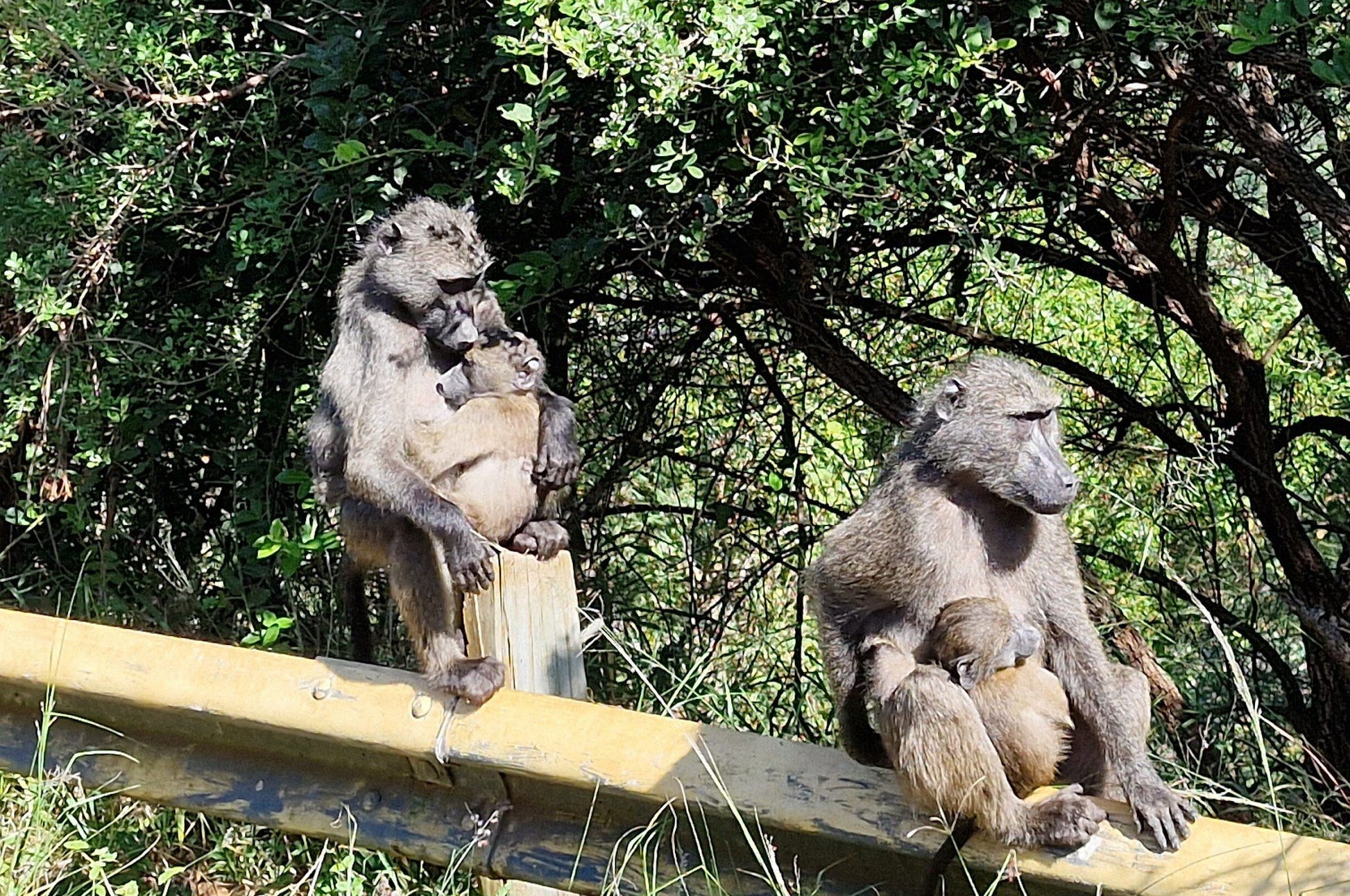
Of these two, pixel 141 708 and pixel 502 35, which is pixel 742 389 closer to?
pixel 502 35

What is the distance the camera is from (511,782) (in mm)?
2992

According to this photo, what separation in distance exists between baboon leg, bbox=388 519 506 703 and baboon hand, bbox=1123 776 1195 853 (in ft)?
4.46

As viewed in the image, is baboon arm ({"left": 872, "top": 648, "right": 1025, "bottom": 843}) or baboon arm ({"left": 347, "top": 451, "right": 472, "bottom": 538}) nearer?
baboon arm ({"left": 872, "top": 648, "right": 1025, "bottom": 843})

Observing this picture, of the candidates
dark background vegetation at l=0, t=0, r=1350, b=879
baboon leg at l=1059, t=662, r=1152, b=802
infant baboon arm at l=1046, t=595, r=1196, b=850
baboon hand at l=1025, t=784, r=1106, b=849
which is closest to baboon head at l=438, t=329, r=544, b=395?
dark background vegetation at l=0, t=0, r=1350, b=879

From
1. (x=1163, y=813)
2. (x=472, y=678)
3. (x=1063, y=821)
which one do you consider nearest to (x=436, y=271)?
(x=472, y=678)

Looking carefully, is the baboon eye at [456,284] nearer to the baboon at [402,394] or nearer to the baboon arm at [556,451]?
the baboon at [402,394]

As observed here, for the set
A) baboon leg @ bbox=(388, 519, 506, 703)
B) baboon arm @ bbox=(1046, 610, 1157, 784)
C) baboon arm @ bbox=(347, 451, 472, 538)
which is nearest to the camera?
baboon arm @ bbox=(1046, 610, 1157, 784)

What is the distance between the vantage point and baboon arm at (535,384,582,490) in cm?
379

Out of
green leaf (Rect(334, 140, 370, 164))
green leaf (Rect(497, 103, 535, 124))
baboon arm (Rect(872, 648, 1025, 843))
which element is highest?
green leaf (Rect(497, 103, 535, 124))

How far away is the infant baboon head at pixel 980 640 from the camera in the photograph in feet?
9.29

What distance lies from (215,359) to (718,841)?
228 centimetres

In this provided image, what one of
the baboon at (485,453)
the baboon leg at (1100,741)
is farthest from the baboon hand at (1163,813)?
the baboon at (485,453)

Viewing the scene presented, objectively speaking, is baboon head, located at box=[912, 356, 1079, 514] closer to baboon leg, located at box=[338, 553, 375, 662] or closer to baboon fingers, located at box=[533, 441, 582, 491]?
baboon fingers, located at box=[533, 441, 582, 491]

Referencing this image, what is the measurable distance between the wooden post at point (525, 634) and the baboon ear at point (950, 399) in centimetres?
99
